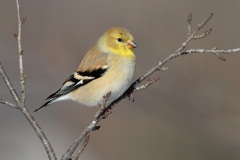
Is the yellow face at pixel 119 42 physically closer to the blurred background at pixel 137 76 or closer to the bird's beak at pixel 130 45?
the bird's beak at pixel 130 45

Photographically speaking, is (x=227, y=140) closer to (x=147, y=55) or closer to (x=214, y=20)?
(x=147, y=55)

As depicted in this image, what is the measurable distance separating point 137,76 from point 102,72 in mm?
5475

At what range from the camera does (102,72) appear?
5039 millimetres

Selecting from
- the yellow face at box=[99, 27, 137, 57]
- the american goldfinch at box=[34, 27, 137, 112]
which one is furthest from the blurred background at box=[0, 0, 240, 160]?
the yellow face at box=[99, 27, 137, 57]

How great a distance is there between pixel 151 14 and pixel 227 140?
4695mm

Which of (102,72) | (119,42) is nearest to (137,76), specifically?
(119,42)

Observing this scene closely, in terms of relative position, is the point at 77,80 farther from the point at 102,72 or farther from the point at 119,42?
the point at 119,42

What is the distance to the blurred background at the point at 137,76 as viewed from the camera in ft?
30.3

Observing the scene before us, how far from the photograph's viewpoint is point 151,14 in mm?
12883

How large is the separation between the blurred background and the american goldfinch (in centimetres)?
360

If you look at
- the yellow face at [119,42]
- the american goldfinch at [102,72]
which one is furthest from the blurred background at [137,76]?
the yellow face at [119,42]

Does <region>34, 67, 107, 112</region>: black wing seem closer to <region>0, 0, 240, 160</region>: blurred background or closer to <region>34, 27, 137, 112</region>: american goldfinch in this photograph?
<region>34, 27, 137, 112</region>: american goldfinch

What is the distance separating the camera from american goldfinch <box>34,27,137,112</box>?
16.3ft

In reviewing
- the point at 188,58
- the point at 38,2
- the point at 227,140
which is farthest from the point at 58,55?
the point at 227,140
